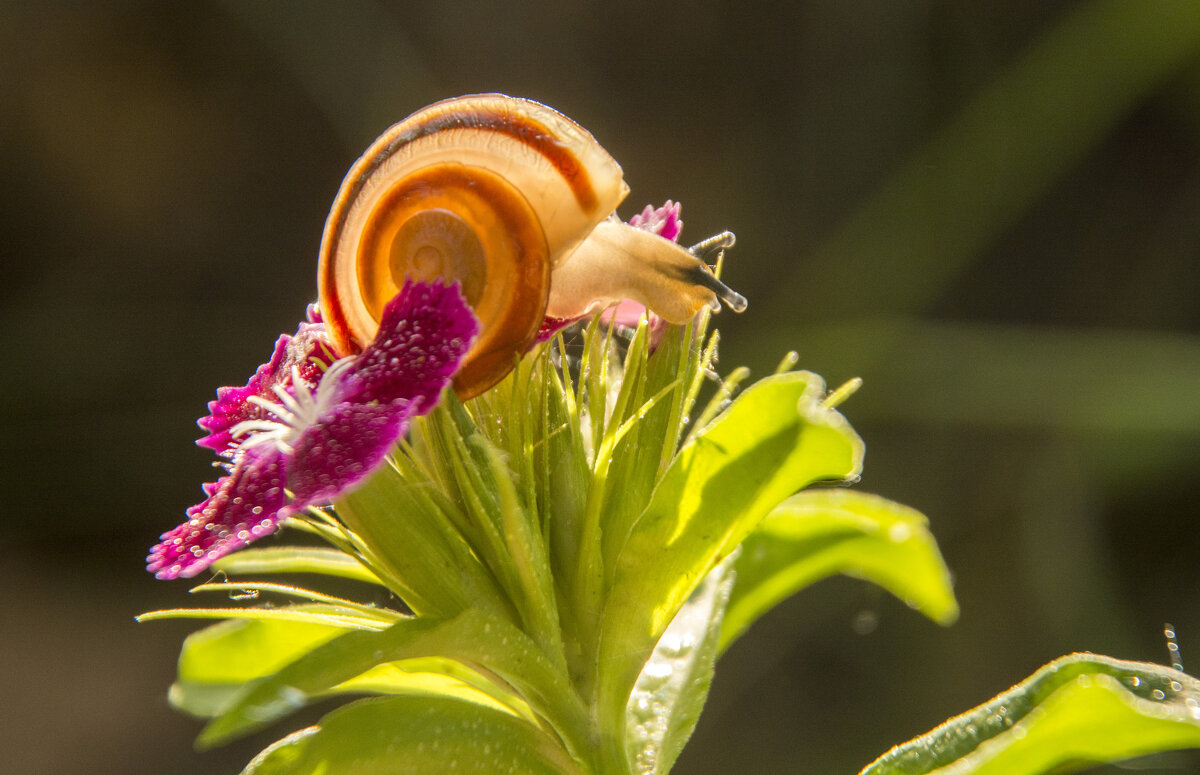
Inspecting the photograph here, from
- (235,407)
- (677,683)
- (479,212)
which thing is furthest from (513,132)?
(677,683)

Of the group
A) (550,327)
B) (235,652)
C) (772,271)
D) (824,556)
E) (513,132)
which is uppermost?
(772,271)

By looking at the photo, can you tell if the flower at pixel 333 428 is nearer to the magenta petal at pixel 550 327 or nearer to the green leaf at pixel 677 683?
the magenta petal at pixel 550 327

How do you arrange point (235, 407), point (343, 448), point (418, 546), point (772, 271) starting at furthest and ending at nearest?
point (772, 271), point (235, 407), point (418, 546), point (343, 448)

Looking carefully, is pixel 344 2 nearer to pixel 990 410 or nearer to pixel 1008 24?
pixel 1008 24

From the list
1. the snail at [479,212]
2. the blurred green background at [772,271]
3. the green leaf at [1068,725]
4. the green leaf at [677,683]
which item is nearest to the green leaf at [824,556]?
the green leaf at [677,683]

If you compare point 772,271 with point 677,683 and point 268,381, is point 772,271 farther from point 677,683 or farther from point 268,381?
point 268,381

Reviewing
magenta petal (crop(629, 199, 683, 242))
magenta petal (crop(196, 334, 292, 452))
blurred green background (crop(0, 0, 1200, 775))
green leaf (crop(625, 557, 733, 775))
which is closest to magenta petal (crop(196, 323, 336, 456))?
magenta petal (crop(196, 334, 292, 452))
